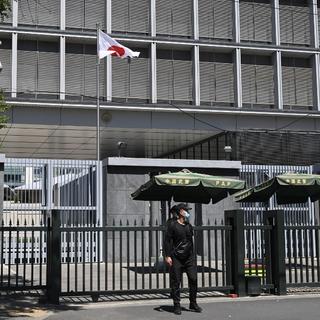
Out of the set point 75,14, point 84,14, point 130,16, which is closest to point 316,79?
point 130,16

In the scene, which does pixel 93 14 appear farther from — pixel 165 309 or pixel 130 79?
pixel 165 309

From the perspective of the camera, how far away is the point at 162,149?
33094mm

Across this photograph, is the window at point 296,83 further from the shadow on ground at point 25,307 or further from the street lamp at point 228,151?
the shadow on ground at point 25,307

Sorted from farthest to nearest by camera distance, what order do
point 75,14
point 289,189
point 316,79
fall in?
point 316,79 → point 75,14 → point 289,189

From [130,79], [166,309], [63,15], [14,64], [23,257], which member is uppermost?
[63,15]

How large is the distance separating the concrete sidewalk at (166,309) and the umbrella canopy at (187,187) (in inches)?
132

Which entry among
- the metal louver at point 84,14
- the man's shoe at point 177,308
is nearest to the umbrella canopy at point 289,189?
the man's shoe at point 177,308

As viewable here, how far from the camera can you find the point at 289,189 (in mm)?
14938

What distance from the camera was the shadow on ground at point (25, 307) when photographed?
9505 millimetres

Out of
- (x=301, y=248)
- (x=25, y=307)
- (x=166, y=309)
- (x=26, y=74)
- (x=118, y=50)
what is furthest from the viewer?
(x=26, y=74)

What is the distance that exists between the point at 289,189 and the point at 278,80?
50.4 ft

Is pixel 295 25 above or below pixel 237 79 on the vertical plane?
above

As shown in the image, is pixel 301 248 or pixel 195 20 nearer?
pixel 301 248

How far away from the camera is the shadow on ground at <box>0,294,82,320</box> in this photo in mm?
9505
